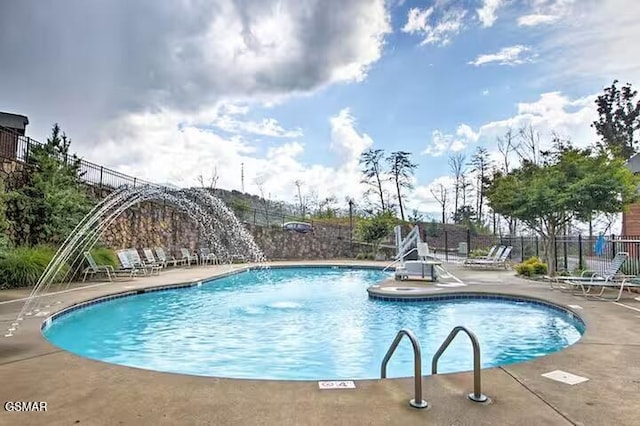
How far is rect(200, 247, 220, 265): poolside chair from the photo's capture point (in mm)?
18816

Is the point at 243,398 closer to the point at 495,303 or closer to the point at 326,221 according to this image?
the point at 495,303

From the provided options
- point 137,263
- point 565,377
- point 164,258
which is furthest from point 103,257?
point 565,377

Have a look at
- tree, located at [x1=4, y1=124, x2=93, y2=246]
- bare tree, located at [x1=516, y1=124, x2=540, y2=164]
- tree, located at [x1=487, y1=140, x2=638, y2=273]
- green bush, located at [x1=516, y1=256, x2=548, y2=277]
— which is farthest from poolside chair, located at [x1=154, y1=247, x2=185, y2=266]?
bare tree, located at [x1=516, y1=124, x2=540, y2=164]

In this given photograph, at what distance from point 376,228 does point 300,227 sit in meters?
5.68

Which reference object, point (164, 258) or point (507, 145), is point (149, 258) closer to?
point (164, 258)

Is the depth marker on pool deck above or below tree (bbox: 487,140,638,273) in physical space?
below

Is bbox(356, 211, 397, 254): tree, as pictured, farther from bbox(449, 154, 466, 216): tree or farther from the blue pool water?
bbox(449, 154, 466, 216): tree

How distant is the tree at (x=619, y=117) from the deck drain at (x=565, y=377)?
88.5 ft

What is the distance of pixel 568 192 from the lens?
1127 cm

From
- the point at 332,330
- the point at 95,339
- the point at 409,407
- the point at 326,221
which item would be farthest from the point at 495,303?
the point at 326,221

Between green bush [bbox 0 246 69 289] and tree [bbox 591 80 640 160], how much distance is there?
2901 centimetres

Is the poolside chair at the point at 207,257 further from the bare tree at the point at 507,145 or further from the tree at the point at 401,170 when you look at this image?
the bare tree at the point at 507,145

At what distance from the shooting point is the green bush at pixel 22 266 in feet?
31.2

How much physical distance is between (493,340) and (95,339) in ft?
20.7
